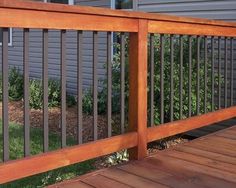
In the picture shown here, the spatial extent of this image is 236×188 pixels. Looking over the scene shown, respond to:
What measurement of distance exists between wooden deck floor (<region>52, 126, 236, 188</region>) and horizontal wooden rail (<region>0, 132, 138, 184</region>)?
5.9 inches

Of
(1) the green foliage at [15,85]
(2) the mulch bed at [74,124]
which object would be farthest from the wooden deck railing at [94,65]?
(1) the green foliage at [15,85]

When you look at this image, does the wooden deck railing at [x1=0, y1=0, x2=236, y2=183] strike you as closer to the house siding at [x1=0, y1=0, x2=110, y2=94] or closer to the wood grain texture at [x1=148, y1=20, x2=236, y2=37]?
the wood grain texture at [x1=148, y1=20, x2=236, y2=37]

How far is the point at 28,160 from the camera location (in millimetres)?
2496

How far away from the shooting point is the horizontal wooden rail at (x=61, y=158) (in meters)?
2.42

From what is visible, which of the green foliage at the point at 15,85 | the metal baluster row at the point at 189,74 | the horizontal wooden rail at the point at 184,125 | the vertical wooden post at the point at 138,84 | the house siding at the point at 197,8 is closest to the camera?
the vertical wooden post at the point at 138,84

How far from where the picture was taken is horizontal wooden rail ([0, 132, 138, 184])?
7.93 feet

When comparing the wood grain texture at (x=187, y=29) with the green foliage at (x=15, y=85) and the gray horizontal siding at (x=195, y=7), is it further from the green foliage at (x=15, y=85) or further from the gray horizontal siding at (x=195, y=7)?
the green foliage at (x=15, y=85)

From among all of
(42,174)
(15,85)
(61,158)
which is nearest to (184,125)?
(61,158)

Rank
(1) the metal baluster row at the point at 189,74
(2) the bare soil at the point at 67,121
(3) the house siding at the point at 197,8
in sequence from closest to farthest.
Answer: (1) the metal baluster row at the point at 189,74
(3) the house siding at the point at 197,8
(2) the bare soil at the point at 67,121

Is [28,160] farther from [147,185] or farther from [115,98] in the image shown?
[115,98]

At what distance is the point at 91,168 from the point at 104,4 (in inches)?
174

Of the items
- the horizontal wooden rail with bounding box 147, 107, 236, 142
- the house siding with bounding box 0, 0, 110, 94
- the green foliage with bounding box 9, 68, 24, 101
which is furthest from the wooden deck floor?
the green foliage with bounding box 9, 68, 24, 101

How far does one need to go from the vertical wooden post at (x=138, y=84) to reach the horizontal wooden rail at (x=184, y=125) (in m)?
0.13

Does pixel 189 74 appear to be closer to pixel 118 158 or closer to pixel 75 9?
pixel 118 158
